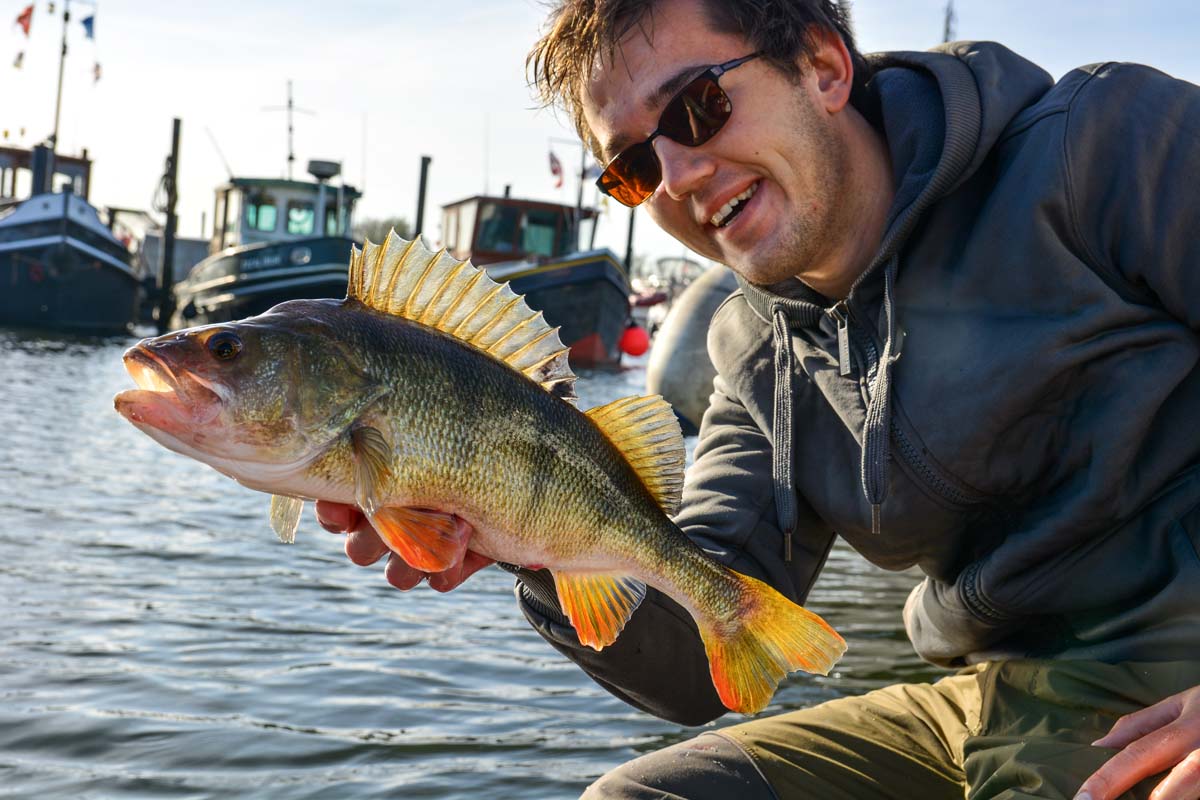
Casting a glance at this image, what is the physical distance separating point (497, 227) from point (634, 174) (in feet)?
97.1

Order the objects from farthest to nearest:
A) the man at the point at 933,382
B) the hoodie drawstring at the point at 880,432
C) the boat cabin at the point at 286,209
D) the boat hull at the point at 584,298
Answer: the boat cabin at the point at 286,209 → the boat hull at the point at 584,298 → the hoodie drawstring at the point at 880,432 → the man at the point at 933,382

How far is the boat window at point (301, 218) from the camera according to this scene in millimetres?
31234

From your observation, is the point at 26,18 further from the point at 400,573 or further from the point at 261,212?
the point at 400,573

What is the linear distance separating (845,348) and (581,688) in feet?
9.50

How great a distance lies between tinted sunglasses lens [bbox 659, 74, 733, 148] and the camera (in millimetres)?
3178

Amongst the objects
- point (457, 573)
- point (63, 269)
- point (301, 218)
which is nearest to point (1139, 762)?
point (457, 573)

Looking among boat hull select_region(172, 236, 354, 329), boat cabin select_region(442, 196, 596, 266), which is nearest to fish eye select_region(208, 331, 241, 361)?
boat hull select_region(172, 236, 354, 329)

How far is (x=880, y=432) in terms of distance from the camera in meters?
3.03

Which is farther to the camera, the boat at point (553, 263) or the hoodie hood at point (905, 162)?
the boat at point (553, 263)

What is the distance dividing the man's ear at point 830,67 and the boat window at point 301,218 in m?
29.1

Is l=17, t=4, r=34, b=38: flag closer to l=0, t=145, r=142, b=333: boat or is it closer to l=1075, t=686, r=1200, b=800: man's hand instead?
l=0, t=145, r=142, b=333: boat

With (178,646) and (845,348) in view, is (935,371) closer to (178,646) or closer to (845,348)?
(845,348)

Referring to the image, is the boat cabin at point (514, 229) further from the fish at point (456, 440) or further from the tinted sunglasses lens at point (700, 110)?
the fish at point (456, 440)

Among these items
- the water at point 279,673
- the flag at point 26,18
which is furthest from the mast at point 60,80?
the water at point 279,673
